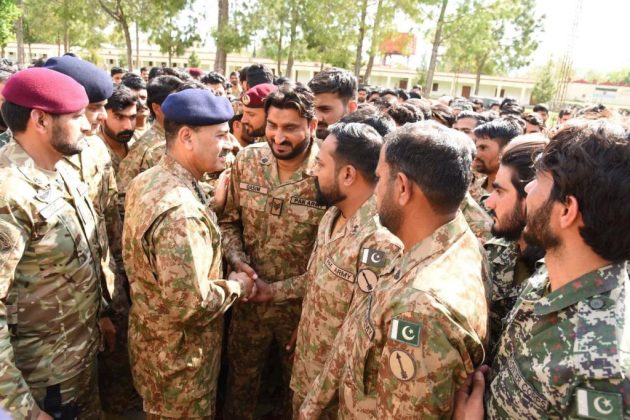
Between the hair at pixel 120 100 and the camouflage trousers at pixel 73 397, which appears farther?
the hair at pixel 120 100

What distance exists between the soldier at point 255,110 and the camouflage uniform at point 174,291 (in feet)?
6.23

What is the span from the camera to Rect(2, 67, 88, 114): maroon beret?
2113mm

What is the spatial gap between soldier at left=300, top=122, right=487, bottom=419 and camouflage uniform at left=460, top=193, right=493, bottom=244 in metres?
1.09

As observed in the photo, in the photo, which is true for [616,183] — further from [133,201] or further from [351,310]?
[133,201]

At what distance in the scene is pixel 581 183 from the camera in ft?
4.22

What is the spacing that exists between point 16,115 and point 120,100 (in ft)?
6.42

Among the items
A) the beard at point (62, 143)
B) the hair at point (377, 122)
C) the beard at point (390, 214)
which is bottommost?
the beard at point (390, 214)

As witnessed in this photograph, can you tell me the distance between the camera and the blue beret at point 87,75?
3277mm

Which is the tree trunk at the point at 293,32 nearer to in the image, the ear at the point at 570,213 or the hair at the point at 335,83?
the hair at the point at 335,83

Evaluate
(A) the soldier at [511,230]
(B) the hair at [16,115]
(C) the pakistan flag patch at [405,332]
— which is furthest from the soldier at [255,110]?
(C) the pakistan flag patch at [405,332]

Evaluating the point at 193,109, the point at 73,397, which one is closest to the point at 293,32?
the point at 193,109

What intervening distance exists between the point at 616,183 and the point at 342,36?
19421 millimetres

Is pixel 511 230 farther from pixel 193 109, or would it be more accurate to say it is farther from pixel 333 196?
pixel 193 109

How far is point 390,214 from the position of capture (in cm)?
171
